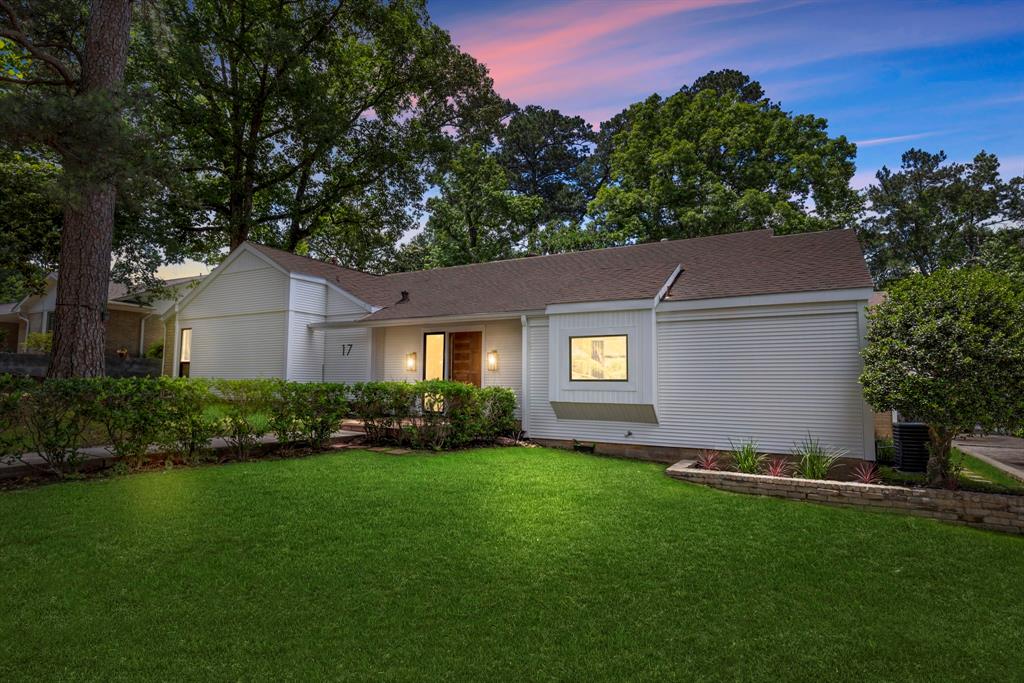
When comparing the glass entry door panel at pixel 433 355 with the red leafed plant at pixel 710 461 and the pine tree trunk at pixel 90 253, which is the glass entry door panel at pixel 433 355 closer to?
the pine tree trunk at pixel 90 253

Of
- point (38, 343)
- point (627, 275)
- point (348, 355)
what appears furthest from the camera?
point (38, 343)

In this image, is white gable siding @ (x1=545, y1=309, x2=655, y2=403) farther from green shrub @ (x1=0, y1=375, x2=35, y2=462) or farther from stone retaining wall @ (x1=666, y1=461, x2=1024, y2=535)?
green shrub @ (x1=0, y1=375, x2=35, y2=462)

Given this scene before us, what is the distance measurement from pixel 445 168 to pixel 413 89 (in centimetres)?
328

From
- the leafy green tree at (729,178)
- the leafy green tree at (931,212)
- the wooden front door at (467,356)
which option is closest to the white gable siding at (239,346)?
the wooden front door at (467,356)

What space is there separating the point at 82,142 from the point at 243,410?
431cm

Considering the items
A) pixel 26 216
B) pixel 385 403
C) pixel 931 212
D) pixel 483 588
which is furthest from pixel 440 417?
pixel 931 212

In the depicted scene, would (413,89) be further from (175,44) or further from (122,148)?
(122,148)

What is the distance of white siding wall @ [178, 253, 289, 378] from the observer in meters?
14.4

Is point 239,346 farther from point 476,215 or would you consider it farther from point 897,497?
point 897,497

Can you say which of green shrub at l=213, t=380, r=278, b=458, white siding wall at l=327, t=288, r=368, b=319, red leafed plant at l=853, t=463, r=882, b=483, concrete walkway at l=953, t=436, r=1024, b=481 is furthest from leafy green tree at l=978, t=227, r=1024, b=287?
green shrub at l=213, t=380, r=278, b=458

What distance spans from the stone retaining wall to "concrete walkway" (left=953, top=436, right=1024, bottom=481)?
3.44m

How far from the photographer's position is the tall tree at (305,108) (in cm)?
1808

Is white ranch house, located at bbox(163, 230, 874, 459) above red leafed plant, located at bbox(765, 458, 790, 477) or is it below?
above

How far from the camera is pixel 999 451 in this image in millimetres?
11406
